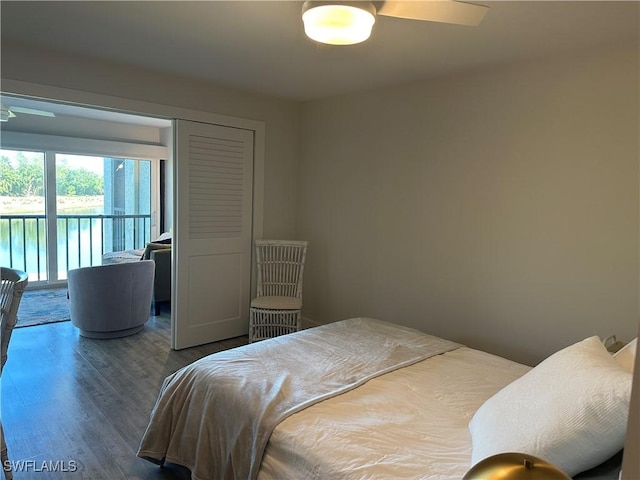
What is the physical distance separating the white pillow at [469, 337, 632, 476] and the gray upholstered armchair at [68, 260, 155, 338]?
353 centimetres

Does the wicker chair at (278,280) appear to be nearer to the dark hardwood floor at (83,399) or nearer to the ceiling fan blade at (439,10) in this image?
the dark hardwood floor at (83,399)

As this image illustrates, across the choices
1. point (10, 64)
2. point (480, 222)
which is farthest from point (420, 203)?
point (10, 64)

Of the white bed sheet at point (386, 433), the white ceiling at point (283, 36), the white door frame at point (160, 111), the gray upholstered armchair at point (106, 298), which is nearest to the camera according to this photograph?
the white bed sheet at point (386, 433)

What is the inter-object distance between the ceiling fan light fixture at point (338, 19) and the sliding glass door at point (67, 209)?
5634 mm

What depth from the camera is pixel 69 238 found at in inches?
257

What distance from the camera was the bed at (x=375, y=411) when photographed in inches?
49.5

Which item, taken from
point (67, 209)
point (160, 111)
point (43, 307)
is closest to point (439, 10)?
point (160, 111)

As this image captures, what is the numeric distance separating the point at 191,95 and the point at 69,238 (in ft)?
13.5

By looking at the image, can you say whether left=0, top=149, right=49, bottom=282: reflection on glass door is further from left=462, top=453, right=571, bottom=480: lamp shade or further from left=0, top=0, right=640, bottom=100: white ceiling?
left=462, top=453, right=571, bottom=480: lamp shade

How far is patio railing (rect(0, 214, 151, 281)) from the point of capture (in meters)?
6.09

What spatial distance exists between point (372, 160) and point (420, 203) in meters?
0.62

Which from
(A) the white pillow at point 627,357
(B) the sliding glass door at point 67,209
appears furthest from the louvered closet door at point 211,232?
(B) the sliding glass door at point 67,209

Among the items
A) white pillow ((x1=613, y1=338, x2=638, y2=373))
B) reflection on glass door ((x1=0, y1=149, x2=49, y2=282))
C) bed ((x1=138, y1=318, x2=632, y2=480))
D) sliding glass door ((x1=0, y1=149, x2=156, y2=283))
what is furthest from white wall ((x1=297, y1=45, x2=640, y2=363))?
reflection on glass door ((x1=0, y1=149, x2=49, y2=282))

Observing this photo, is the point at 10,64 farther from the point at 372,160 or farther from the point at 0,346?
the point at 372,160
